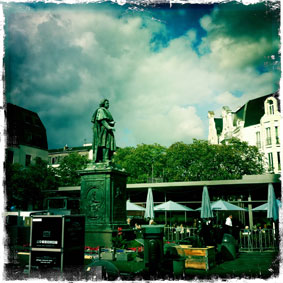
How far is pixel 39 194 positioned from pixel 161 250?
3155cm

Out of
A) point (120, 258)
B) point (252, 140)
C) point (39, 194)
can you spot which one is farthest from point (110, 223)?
point (252, 140)

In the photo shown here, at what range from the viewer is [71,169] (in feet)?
171

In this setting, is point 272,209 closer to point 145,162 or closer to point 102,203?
point 102,203

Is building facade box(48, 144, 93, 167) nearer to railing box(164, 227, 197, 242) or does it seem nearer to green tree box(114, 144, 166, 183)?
green tree box(114, 144, 166, 183)

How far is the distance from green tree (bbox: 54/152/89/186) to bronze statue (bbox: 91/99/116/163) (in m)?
35.9

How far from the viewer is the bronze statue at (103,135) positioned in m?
13.3

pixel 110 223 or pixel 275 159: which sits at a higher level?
pixel 275 159

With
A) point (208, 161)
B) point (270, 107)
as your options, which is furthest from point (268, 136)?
point (208, 161)

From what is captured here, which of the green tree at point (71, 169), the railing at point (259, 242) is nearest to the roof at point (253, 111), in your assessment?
the green tree at point (71, 169)

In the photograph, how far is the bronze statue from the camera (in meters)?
13.3

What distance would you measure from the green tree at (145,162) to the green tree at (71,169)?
715cm

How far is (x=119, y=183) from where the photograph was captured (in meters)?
12.8

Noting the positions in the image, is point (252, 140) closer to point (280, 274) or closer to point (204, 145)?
point (204, 145)

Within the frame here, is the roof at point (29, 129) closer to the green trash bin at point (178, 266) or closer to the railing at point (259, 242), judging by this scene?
the railing at point (259, 242)
